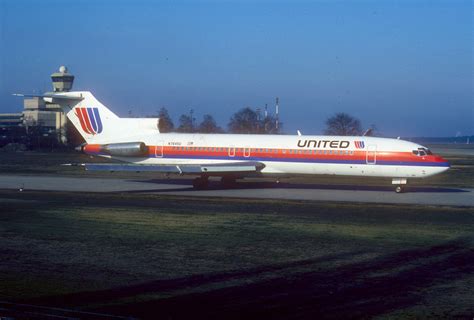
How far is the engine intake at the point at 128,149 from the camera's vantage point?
31.5 meters

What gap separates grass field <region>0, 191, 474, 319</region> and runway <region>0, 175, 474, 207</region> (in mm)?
3550

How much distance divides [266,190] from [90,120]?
10.9 metres

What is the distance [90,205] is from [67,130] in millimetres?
Answer: 78734

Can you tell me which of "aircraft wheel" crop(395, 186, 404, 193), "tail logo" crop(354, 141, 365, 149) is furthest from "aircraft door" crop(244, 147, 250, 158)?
"aircraft wheel" crop(395, 186, 404, 193)

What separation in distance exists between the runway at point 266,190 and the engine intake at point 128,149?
1.66 m

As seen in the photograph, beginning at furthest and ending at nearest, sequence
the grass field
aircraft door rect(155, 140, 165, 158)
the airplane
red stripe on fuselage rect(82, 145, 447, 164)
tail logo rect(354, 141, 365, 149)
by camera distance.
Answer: aircraft door rect(155, 140, 165, 158), tail logo rect(354, 141, 365, 149), the airplane, red stripe on fuselage rect(82, 145, 447, 164), the grass field

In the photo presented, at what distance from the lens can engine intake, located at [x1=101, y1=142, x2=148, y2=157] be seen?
31.5 metres

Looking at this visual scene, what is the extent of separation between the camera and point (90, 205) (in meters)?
22.2

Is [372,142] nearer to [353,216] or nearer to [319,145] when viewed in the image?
[319,145]

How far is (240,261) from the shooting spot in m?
12.9

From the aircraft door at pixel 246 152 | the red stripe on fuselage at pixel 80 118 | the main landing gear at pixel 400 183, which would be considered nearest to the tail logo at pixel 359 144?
the main landing gear at pixel 400 183

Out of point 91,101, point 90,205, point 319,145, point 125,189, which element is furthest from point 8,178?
point 319,145

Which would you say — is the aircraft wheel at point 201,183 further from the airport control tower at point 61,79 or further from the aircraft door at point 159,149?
the airport control tower at point 61,79

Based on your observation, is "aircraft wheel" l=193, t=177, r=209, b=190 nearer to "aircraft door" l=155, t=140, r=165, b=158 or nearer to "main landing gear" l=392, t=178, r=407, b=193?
"aircraft door" l=155, t=140, r=165, b=158
